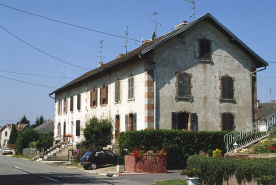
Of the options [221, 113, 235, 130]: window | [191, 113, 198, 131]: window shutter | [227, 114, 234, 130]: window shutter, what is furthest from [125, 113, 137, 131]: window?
[227, 114, 234, 130]: window shutter

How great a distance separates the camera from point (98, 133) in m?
Result: 26.7

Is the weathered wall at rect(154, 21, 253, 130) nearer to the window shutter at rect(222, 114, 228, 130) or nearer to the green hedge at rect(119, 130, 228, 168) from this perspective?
the window shutter at rect(222, 114, 228, 130)

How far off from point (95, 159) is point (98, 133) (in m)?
4.01

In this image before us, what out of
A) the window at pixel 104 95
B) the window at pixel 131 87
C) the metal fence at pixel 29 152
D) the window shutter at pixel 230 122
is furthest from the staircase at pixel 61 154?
the window shutter at pixel 230 122

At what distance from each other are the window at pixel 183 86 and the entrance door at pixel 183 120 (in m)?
1.27

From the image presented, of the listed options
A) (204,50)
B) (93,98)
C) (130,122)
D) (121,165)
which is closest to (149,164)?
(121,165)

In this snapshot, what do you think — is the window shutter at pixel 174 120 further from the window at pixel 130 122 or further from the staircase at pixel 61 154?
the staircase at pixel 61 154

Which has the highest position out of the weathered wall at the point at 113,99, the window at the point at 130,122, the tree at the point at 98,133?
the weathered wall at the point at 113,99

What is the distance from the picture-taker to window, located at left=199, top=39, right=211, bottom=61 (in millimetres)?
25016

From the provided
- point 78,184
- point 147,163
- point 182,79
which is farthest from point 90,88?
point 78,184

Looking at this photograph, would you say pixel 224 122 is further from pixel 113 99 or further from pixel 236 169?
pixel 236 169

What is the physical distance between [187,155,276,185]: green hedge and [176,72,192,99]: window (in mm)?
9601

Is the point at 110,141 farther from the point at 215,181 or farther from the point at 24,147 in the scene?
the point at 24,147

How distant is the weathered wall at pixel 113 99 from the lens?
2364cm
